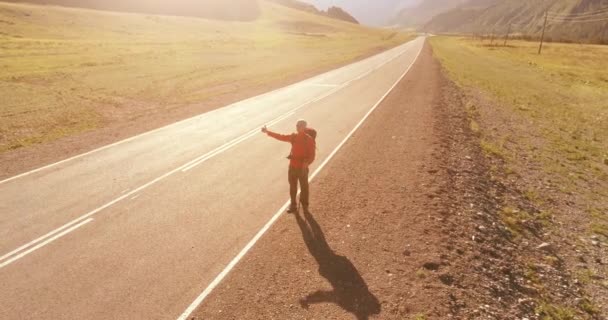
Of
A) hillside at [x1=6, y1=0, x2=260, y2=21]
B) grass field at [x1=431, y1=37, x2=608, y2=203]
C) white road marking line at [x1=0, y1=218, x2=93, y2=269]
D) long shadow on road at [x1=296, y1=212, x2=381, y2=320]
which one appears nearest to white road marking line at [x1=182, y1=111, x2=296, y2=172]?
white road marking line at [x1=0, y1=218, x2=93, y2=269]

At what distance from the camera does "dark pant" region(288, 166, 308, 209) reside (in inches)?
385

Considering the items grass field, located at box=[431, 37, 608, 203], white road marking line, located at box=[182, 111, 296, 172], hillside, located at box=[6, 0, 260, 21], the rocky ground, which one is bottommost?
grass field, located at box=[431, 37, 608, 203]

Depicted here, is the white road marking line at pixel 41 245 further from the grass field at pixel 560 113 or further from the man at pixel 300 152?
the grass field at pixel 560 113

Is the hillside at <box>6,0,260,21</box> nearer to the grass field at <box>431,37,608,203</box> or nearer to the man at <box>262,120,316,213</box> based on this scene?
the grass field at <box>431,37,608,203</box>

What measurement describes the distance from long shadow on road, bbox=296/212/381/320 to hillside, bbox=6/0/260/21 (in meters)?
118

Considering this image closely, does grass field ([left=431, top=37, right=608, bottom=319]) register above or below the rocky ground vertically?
below

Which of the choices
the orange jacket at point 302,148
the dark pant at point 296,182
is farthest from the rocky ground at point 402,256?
the orange jacket at point 302,148

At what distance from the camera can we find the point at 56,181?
11.8 meters

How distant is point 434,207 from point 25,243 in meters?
9.41

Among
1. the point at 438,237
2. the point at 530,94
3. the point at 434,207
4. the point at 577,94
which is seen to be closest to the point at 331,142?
the point at 434,207

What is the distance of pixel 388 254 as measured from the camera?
27.2 ft

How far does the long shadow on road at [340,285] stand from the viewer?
6750 millimetres

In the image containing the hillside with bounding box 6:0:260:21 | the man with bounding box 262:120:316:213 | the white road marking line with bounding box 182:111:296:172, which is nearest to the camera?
the man with bounding box 262:120:316:213

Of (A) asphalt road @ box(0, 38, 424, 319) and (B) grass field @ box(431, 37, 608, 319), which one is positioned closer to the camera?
(A) asphalt road @ box(0, 38, 424, 319)
